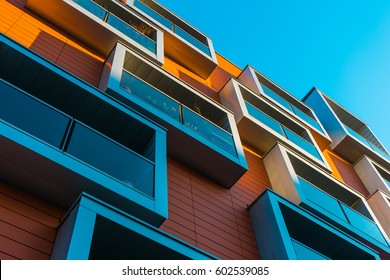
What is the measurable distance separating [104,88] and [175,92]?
3.29 metres

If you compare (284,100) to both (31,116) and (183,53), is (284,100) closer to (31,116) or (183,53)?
(183,53)

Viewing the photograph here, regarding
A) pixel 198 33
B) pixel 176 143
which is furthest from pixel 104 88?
pixel 198 33

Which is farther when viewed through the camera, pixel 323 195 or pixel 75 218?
pixel 323 195

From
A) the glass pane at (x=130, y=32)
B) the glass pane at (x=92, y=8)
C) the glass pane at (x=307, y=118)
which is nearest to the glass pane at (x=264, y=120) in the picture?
the glass pane at (x=130, y=32)

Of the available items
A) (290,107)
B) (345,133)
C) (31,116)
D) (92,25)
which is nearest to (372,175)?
(345,133)

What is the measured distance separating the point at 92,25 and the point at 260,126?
6215 millimetres

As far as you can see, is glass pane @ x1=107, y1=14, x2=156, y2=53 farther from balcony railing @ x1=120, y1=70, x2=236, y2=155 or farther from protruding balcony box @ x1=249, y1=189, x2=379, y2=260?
protruding balcony box @ x1=249, y1=189, x2=379, y2=260

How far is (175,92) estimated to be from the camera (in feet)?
41.7

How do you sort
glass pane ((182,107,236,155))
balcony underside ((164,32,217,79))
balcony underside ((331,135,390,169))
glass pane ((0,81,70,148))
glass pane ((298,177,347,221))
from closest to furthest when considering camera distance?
glass pane ((0,81,70,148)), glass pane ((182,107,236,155)), glass pane ((298,177,347,221)), balcony underside ((164,32,217,79)), balcony underside ((331,135,390,169))

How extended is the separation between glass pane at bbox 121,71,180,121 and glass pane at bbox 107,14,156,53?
10.7 ft

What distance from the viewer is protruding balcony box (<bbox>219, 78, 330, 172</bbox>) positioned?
45.9 ft

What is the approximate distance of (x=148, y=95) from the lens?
10.5 metres

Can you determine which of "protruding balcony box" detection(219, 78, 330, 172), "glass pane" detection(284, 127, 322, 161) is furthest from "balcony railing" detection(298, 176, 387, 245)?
"glass pane" detection(284, 127, 322, 161)
